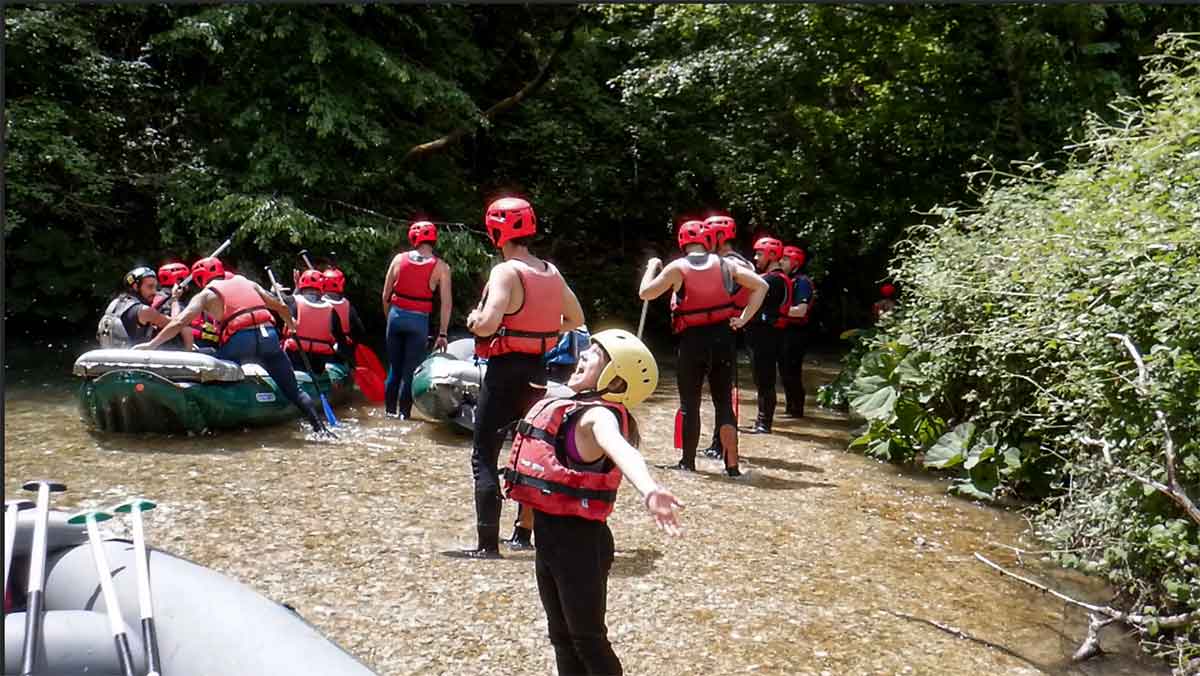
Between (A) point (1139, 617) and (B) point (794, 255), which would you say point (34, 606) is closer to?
(A) point (1139, 617)

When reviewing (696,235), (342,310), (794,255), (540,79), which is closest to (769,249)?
(794,255)

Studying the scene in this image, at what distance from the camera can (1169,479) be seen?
4000 mm

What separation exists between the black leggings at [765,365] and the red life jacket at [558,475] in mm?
5994

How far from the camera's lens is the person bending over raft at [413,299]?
27.8 feet

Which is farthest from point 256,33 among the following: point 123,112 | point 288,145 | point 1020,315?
point 1020,315

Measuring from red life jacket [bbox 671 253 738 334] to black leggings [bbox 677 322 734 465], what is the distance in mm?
74

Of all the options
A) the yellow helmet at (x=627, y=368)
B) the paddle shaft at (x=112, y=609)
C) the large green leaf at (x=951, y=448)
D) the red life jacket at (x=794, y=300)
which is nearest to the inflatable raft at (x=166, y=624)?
the paddle shaft at (x=112, y=609)

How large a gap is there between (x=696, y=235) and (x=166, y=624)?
182 inches

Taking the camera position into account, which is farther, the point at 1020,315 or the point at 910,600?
the point at 1020,315

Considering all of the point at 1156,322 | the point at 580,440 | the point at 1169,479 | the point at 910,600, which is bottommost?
the point at 910,600

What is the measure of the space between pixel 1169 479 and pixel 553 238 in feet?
47.6

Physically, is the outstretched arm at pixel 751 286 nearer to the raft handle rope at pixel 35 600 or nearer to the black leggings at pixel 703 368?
the black leggings at pixel 703 368

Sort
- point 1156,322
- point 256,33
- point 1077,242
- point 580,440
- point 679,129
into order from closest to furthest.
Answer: point 580,440 < point 1156,322 < point 1077,242 < point 256,33 < point 679,129

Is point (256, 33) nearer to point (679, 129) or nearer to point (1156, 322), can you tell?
point (679, 129)
